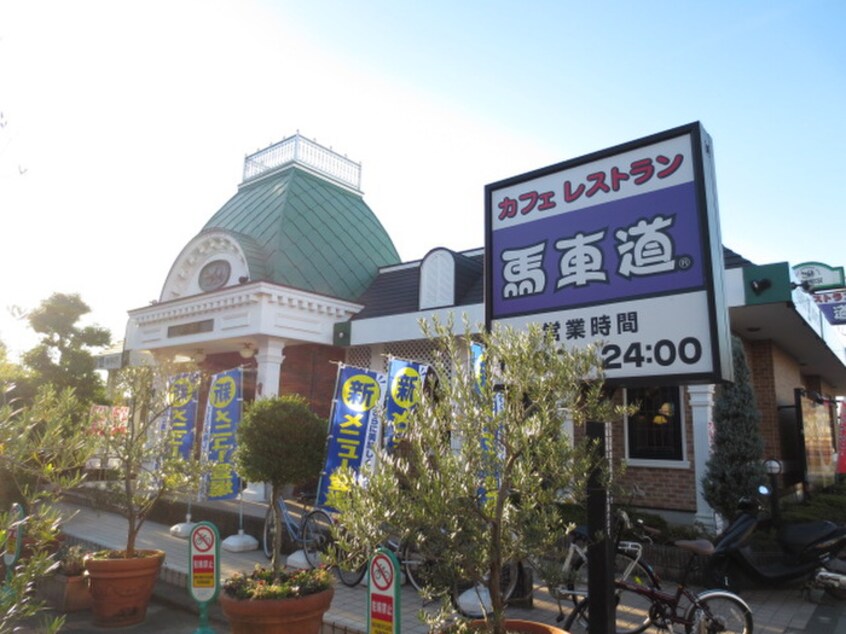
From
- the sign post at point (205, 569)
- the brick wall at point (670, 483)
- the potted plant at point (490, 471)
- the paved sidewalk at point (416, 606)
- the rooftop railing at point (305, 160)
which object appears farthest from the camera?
the rooftop railing at point (305, 160)

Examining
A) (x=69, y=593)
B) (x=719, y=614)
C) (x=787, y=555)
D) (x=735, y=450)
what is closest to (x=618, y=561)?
(x=719, y=614)

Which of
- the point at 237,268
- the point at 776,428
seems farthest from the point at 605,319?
the point at 237,268

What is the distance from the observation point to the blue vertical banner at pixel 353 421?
317 inches

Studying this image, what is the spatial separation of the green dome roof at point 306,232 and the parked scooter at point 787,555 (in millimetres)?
9731

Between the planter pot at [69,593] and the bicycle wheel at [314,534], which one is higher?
the bicycle wheel at [314,534]

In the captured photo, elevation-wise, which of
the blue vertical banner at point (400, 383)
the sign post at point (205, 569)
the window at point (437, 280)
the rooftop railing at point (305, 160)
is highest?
the rooftop railing at point (305, 160)

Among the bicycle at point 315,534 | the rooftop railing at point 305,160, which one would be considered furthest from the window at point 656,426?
the rooftop railing at point 305,160

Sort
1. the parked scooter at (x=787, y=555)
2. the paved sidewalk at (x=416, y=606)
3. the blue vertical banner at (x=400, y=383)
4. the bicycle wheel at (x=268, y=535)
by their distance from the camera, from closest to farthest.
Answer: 1. the paved sidewalk at (x=416, y=606)
2. the parked scooter at (x=787, y=555)
3. the blue vertical banner at (x=400, y=383)
4. the bicycle wheel at (x=268, y=535)

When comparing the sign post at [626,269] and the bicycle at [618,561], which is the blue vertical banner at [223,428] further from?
the sign post at [626,269]

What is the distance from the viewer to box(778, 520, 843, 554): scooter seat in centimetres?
628

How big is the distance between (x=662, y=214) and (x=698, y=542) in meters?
3.32

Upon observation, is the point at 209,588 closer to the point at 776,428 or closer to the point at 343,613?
the point at 343,613

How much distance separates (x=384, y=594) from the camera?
3717 millimetres

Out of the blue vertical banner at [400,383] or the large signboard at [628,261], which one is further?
the blue vertical banner at [400,383]
